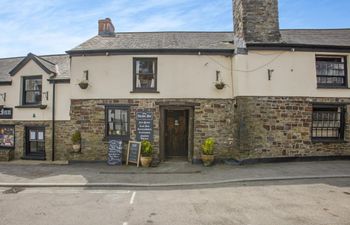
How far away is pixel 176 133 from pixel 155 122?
4.39 ft

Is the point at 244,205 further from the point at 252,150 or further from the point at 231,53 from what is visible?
the point at 231,53

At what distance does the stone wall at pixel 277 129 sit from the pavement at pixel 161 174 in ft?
2.17

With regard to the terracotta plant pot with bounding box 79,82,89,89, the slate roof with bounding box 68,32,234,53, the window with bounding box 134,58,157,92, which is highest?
the slate roof with bounding box 68,32,234,53

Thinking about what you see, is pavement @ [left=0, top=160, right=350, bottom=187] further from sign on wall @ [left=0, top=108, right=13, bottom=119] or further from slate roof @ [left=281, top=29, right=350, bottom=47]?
slate roof @ [left=281, top=29, right=350, bottom=47]

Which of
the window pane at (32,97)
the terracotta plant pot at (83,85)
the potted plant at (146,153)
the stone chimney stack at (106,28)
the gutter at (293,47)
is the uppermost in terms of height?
Result: the stone chimney stack at (106,28)

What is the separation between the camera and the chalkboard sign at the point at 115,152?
37.8 ft

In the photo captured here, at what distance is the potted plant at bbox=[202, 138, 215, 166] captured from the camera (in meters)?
11.0

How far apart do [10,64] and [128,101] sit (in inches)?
416

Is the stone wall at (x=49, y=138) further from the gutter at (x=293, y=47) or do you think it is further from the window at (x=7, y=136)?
the gutter at (x=293, y=47)

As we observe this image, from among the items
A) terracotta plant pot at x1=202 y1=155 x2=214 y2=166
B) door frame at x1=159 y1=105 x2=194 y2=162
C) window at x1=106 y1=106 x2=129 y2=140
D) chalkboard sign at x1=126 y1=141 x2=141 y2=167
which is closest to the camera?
terracotta plant pot at x1=202 y1=155 x2=214 y2=166

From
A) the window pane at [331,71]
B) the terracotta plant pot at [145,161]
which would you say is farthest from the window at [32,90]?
the window pane at [331,71]

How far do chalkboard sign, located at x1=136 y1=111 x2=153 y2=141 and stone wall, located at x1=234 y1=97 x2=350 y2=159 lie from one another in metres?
4.18

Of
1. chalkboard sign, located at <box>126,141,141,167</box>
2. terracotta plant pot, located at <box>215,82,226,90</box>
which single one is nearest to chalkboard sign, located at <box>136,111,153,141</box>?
chalkboard sign, located at <box>126,141,141,167</box>

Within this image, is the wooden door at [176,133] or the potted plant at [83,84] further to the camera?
the wooden door at [176,133]
